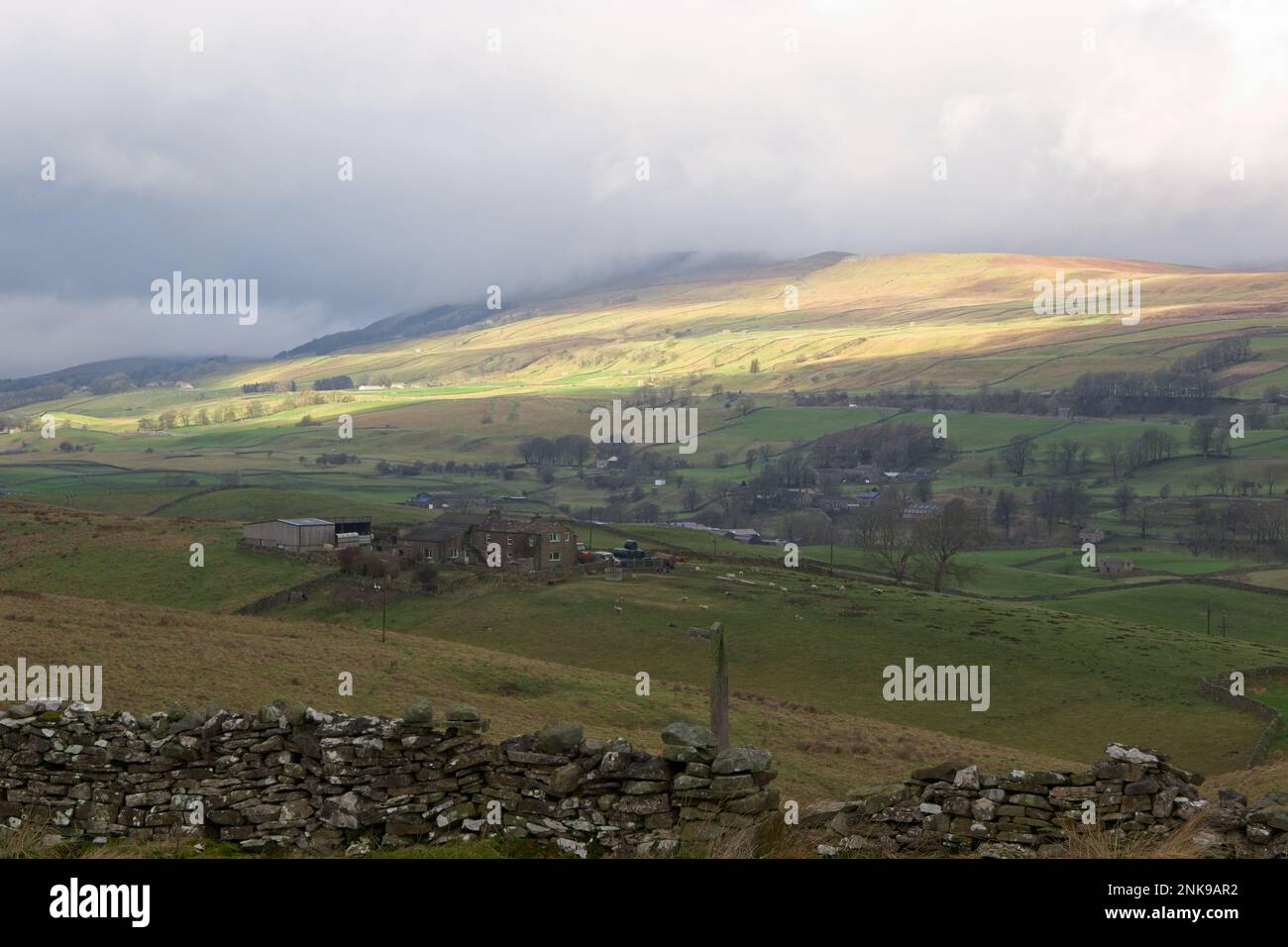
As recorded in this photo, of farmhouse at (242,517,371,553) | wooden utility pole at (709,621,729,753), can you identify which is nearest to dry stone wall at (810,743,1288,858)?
wooden utility pole at (709,621,729,753)

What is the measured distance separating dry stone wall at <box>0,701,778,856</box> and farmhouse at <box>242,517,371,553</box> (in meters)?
75.0

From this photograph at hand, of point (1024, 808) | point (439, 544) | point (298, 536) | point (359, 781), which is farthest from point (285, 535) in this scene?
point (1024, 808)

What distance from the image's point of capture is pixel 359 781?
49.0 feet

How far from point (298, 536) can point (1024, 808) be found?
84.9 meters

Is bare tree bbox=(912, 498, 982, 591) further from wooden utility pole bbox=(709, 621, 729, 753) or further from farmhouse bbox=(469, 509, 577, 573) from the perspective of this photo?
wooden utility pole bbox=(709, 621, 729, 753)

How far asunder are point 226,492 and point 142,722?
5230 inches

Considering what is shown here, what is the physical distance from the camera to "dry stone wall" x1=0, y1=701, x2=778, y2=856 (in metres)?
13.6

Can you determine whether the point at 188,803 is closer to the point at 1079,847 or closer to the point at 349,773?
the point at 349,773

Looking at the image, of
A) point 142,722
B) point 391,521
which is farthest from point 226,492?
point 142,722

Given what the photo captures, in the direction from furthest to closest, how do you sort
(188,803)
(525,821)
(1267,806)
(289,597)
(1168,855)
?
(289,597) → (188,803) → (525,821) → (1267,806) → (1168,855)

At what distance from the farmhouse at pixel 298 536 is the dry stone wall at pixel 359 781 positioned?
7500cm

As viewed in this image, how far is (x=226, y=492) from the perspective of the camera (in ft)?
464

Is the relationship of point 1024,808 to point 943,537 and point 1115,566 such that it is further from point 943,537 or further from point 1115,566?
point 1115,566
